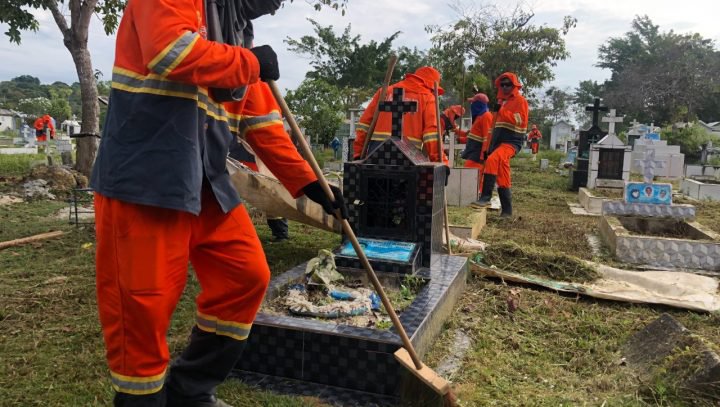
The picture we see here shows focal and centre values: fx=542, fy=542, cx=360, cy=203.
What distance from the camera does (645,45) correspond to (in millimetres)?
48531

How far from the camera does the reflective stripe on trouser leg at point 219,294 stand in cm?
220

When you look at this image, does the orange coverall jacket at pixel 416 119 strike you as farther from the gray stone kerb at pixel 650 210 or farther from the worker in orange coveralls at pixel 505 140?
the gray stone kerb at pixel 650 210

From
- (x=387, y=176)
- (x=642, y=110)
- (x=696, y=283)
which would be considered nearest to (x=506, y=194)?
(x=696, y=283)

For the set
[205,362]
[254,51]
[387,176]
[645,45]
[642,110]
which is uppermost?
[645,45]

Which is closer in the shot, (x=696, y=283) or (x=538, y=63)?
(x=696, y=283)

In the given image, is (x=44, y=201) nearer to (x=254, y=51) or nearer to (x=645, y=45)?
(x=254, y=51)

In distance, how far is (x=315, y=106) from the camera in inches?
792

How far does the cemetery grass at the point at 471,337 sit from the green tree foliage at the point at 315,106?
47.6 feet

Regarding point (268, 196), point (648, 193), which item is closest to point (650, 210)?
point (648, 193)

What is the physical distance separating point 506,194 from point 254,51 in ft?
22.2

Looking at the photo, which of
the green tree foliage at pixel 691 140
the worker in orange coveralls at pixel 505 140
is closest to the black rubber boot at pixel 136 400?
the worker in orange coveralls at pixel 505 140

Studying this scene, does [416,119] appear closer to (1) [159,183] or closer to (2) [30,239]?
(2) [30,239]

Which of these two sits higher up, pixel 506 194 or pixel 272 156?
pixel 272 156

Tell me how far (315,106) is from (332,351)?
1779 cm
